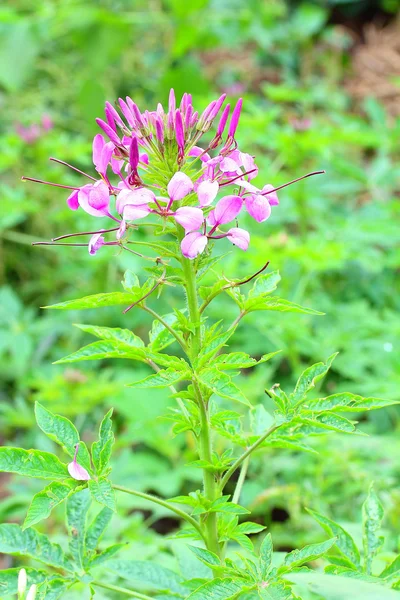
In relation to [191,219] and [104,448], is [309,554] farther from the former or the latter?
[191,219]

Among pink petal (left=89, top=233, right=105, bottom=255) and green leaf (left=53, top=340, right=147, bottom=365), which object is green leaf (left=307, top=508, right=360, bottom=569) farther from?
pink petal (left=89, top=233, right=105, bottom=255)

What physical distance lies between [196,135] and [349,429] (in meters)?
0.36

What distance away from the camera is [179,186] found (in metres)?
0.64

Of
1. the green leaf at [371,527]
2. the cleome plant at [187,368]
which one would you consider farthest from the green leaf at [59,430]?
the green leaf at [371,527]

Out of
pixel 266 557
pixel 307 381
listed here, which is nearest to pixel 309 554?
pixel 266 557

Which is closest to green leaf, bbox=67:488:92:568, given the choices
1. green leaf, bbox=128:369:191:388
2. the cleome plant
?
the cleome plant

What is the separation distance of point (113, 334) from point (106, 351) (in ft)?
0.11

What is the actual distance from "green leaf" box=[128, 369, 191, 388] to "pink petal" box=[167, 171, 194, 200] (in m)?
0.18

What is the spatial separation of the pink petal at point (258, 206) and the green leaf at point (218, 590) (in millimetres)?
369

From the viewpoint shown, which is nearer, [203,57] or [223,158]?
[223,158]

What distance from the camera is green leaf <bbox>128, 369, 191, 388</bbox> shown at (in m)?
0.63

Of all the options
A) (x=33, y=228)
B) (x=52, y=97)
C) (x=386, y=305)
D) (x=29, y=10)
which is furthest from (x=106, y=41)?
(x=386, y=305)

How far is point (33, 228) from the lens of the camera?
2.80 metres

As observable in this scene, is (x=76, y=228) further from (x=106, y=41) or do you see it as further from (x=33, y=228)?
(x=106, y=41)
